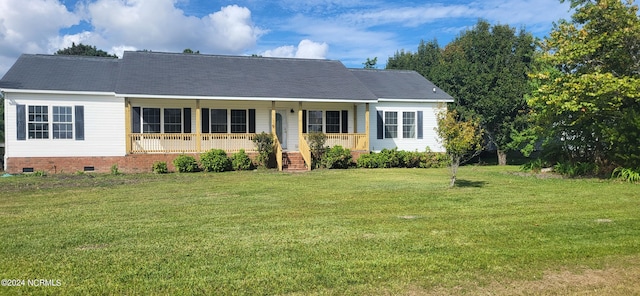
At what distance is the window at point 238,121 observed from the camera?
2163 centimetres

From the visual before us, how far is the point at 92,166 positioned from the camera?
64.3ft

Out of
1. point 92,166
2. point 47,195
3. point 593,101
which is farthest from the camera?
point 92,166

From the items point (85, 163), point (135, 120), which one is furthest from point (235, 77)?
point (85, 163)

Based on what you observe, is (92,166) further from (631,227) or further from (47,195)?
(631,227)

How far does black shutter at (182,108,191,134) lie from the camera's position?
21.0 m

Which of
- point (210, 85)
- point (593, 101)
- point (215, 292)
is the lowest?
point (215, 292)

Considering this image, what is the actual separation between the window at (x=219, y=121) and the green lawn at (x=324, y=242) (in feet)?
32.6

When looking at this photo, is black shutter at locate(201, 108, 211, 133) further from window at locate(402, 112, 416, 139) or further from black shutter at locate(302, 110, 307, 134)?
window at locate(402, 112, 416, 139)

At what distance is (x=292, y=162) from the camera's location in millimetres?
19938

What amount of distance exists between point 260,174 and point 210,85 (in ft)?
17.5

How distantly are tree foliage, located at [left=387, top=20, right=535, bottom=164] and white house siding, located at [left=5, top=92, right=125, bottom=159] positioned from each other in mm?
16534

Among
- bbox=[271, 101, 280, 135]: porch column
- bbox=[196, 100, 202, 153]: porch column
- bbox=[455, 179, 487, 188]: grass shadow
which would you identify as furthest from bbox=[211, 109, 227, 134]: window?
bbox=[455, 179, 487, 188]: grass shadow

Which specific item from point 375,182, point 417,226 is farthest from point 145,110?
point 417,226

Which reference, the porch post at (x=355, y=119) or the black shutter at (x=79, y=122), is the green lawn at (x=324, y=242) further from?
the porch post at (x=355, y=119)
